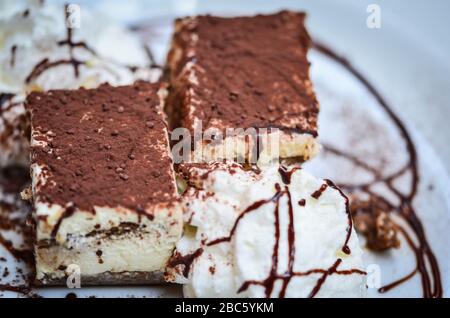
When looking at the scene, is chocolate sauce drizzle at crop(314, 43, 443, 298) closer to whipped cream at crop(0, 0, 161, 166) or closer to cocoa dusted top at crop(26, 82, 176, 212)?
cocoa dusted top at crop(26, 82, 176, 212)

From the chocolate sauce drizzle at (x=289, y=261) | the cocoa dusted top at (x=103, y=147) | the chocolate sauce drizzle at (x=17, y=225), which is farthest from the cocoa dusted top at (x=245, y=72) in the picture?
the chocolate sauce drizzle at (x=17, y=225)

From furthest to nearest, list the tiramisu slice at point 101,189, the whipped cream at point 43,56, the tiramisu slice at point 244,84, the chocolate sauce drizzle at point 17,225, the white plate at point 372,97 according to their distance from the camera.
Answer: the whipped cream at point 43,56
the white plate at point 372,97
the tiramisu slice at point 244,84
the chocolate sauce drizzle at point 17,225
the tiramisu slice at point 101,189

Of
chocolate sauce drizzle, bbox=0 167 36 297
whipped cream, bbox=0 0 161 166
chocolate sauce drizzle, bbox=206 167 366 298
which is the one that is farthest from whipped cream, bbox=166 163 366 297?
whipped cream, bbox=0 0 161 166

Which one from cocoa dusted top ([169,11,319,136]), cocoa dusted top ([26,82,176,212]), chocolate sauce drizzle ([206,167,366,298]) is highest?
cocoa dusted top ([169,11,319,136])

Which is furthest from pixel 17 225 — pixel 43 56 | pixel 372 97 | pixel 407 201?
pixel 372 97

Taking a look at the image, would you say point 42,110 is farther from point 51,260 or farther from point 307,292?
point 307,292

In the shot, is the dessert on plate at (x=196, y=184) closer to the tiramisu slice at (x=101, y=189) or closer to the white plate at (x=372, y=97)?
the tiramisu slice at (x=101, y=189)

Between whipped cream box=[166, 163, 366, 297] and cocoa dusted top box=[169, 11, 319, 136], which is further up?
cocoa dusted top box=[169, 11, 319, 136]
